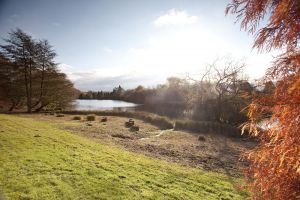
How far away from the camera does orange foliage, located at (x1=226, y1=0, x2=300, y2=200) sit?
2654 millimetres

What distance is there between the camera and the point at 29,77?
108 feet

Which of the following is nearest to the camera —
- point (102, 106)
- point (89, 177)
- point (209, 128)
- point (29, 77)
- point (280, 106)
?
point (280, 106)

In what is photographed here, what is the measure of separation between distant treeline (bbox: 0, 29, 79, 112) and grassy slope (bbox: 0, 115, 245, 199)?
25.0 meters

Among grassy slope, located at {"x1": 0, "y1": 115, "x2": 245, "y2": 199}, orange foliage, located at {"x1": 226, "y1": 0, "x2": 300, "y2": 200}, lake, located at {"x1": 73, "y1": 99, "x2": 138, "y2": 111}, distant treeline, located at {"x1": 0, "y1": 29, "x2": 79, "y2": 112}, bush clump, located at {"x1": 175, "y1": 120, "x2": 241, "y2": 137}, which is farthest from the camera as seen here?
lake, located at {"x1": 73, "y1": 99, "x2": 138, "y2": 111}

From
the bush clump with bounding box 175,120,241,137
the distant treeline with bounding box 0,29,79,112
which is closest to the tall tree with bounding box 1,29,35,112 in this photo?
the distant treeline with bounding box 0,29,79,112

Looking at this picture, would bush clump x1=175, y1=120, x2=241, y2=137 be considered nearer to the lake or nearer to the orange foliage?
the orange foliage

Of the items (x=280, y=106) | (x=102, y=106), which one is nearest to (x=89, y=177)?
(x=280, y=106)

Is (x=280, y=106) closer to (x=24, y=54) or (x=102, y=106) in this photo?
(x=24, y=54)

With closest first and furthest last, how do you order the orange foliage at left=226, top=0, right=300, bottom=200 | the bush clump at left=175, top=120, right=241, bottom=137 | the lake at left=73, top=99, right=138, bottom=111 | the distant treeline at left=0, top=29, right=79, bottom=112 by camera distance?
the orange foliage at left=226, top=0, right=300, bottom=200
the bush clump at left=175, top=120, right=241, bottom=137
the distant treeline at left=0, top=29, right=79, bottom=112
the lake at left=73, top=99, right=138, bottom=111

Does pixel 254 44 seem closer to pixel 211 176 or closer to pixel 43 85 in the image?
pixel 211 176

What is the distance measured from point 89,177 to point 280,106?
6357mm

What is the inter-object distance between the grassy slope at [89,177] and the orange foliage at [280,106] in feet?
12.8

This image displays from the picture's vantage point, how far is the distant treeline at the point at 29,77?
3139 cm

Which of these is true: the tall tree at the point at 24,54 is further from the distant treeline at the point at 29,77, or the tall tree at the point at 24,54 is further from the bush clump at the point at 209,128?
the bush clump at the point at 209,128
